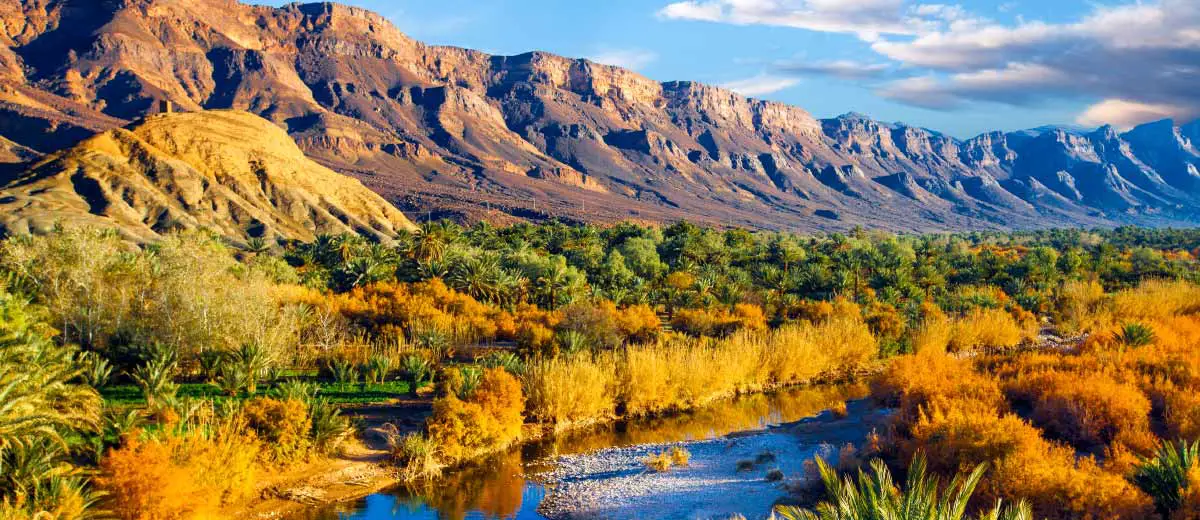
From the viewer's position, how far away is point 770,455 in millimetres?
19938

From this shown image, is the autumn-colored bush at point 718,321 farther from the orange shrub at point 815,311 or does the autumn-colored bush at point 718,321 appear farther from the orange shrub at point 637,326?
the orange shrub at point 815,311

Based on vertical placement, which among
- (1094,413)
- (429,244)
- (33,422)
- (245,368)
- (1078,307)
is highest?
(429,244)

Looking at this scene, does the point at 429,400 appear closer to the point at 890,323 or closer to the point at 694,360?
the point at 694,360

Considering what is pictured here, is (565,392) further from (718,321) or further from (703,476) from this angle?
(718,321)

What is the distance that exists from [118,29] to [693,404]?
215m

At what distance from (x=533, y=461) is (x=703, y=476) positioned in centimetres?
420

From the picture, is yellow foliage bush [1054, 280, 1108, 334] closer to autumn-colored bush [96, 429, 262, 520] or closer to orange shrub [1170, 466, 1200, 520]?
orange shrub [1170, 466, 1200, 520]

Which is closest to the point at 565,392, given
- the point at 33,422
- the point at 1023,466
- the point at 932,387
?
the point at 932,387

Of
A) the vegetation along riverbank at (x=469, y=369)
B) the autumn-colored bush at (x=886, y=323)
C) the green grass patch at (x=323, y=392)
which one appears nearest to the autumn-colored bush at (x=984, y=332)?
the vegetation along riverbank at (x=469, y=369)

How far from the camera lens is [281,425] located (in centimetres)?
1814

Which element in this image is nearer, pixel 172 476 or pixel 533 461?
pixel 172 476

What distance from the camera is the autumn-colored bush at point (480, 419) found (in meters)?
20.0

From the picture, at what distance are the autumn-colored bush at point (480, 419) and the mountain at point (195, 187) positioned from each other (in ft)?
153

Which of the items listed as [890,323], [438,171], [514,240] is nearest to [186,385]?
[890,323]
